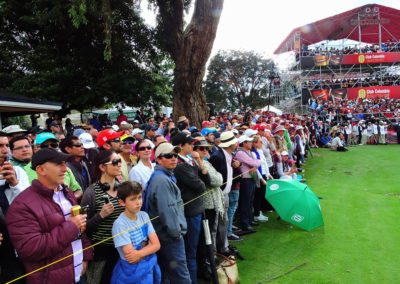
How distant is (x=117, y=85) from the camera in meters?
13.6

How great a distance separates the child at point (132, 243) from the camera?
2.75 metres

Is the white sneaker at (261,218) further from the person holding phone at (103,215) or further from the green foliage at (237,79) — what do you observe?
the green foliage at (237,79)

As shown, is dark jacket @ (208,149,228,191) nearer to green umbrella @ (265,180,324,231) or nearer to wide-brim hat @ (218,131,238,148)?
wide-brim hat @ (218,131,238,148)

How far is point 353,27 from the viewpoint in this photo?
3262cm

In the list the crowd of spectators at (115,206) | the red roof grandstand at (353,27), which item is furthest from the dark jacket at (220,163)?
the red roof grandstand at (353,27)

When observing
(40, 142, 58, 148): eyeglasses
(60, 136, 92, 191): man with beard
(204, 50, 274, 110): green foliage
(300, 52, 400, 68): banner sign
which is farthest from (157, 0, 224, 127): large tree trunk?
(204, 50, 274, 110): green foliage

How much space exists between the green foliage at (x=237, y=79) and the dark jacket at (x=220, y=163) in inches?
1330

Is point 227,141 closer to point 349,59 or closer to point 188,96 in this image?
point 188,96

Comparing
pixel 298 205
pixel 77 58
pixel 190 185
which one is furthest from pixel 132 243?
pixel 77 58

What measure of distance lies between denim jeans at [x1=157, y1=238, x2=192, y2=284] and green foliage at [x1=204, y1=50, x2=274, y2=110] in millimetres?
35871

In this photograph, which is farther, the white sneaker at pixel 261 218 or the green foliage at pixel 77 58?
the green foliage at pixel 77 58

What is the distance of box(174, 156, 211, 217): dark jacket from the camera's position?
147 inches

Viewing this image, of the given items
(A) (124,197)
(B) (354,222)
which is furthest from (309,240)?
(A) (124,197)

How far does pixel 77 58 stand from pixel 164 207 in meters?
13.3
